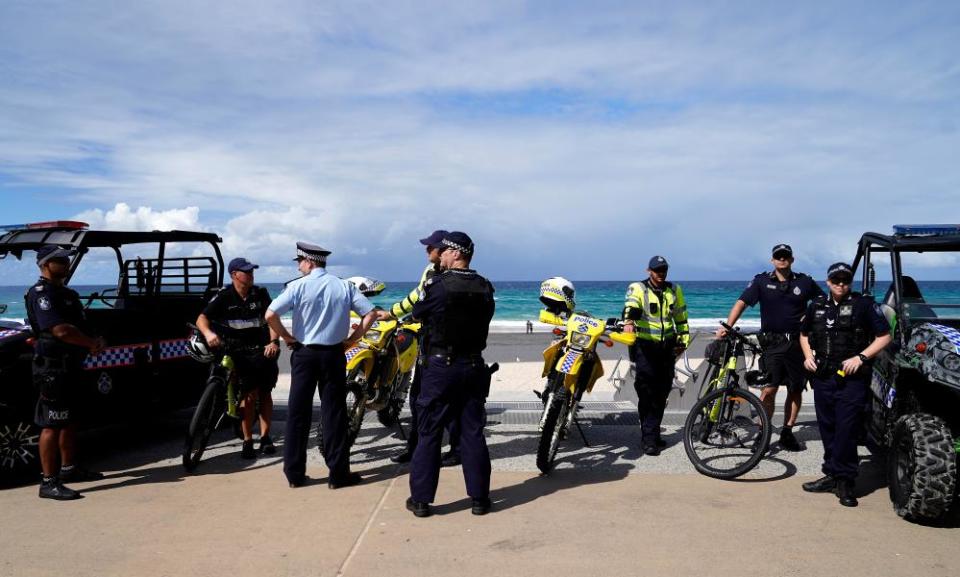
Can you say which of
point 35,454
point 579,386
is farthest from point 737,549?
point 35,454

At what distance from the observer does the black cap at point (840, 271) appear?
5.30 meters

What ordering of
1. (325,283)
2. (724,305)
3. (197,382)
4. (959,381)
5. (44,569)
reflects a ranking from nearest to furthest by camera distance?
(44,569), (959,381), (325,283), (197,382), (724,305)

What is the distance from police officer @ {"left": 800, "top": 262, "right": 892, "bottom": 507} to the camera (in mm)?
5109

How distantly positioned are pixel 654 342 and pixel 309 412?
9.92 feet

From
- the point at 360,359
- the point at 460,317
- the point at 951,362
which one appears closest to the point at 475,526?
the point at 460,317

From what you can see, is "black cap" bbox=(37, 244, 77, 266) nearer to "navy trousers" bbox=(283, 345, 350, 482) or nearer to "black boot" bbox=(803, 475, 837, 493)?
"navy trousers" bbox=(283, 345, 350, 482)

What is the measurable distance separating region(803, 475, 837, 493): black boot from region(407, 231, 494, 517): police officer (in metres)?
2.33

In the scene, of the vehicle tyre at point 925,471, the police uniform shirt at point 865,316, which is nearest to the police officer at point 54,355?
the police uniform shirt at point 865,316

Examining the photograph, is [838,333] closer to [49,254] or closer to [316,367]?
[316,367]

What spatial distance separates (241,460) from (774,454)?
4552 millimetres

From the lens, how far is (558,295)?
6.17 metres

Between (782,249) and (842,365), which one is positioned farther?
(782,249)

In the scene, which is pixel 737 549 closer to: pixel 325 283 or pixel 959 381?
pixel 959 381

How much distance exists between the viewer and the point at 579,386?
6062 millimetres
